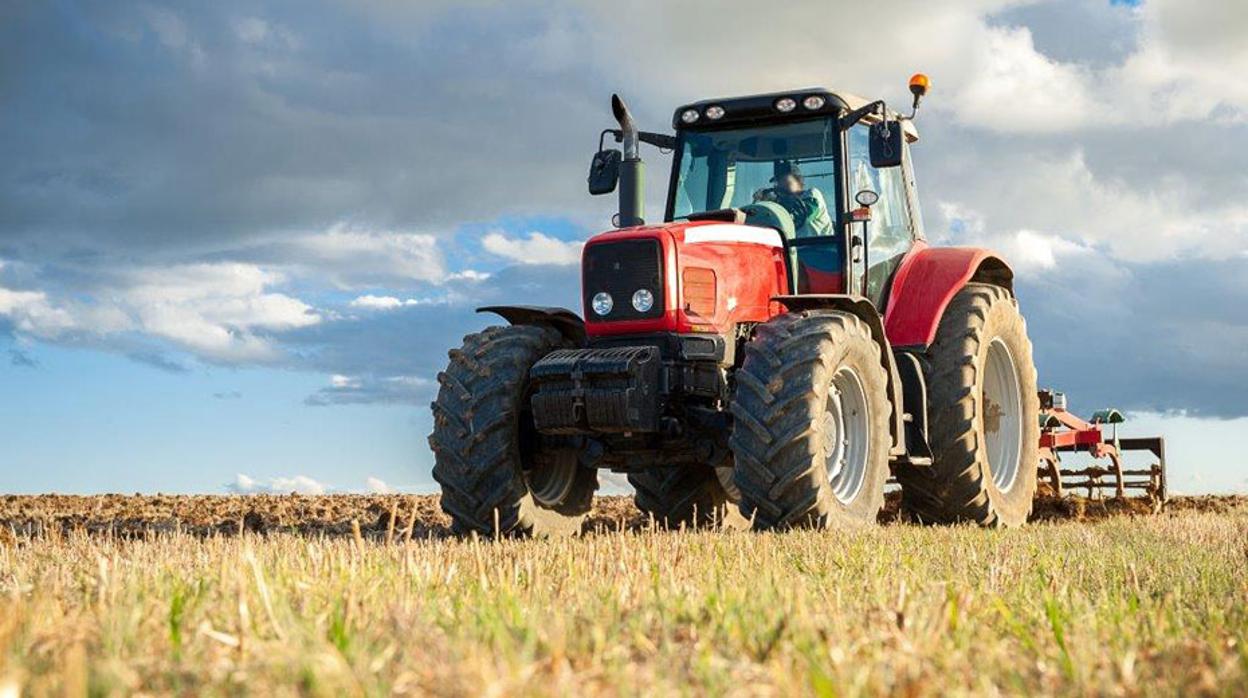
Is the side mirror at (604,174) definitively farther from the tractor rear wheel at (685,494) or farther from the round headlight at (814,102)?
the tractor rear wheel at (685,494)

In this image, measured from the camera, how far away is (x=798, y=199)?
9734 millimetres

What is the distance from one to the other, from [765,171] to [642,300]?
62.7 inches

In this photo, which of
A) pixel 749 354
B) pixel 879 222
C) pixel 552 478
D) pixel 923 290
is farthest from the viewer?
pixel 923 290

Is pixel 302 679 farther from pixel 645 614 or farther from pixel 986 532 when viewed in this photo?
pixel 986 532

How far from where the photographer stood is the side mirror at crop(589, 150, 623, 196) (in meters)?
9.88

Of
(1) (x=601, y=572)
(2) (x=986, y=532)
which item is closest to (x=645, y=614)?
(1) (x=601, y=572)

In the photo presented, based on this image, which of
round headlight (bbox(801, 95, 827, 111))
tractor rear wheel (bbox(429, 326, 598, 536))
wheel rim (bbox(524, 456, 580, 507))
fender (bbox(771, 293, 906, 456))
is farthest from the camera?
round headlight (bbox(801, 95, 827, 111))

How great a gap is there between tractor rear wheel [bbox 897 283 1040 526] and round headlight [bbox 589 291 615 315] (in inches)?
103

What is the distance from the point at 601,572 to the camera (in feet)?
16.8

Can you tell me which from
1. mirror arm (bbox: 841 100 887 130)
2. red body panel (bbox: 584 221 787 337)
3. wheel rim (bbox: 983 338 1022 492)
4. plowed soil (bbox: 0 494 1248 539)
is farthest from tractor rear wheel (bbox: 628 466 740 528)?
mirror arm (bbox: 841 100 887 130)

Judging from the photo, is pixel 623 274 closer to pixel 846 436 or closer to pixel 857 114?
pixel 846 436

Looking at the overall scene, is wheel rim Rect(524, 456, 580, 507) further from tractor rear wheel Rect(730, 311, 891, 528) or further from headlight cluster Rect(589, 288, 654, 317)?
tractor rear wheel Rect(730, 311, 891, 528)

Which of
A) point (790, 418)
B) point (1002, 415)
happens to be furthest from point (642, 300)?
point (1002, 415)

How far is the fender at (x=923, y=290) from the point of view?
32.5ft
